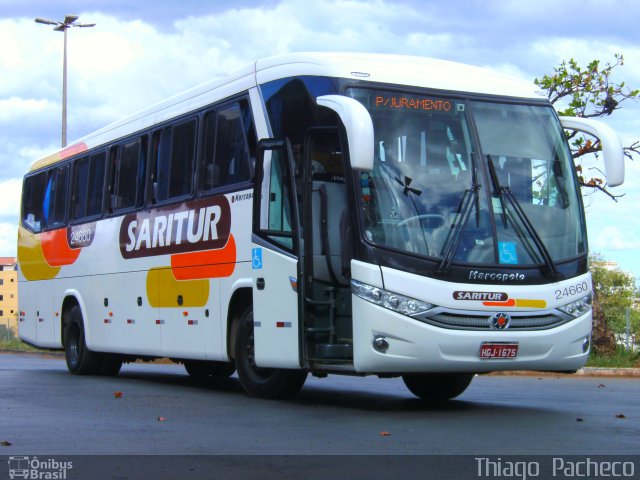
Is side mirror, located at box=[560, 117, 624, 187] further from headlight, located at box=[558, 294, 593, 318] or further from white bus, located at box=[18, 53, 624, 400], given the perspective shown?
headlight, located at box=[558, 294, 593, 318]

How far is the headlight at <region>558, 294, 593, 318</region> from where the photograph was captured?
11.2 metres

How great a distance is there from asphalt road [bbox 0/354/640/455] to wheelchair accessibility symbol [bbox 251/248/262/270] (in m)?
1.47

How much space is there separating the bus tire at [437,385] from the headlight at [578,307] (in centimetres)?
195

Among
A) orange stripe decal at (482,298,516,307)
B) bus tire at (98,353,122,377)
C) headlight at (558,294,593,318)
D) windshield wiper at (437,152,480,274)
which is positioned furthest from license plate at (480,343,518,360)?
bus tire at (98,353,122,377)

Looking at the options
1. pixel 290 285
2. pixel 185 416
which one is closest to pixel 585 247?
pixel 290 285

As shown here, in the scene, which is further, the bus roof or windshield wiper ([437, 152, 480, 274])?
the bus roof

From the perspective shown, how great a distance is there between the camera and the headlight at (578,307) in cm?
1125

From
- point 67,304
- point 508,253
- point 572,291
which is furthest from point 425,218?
point 67,304

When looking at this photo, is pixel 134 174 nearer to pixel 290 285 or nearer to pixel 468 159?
pixel 290 285

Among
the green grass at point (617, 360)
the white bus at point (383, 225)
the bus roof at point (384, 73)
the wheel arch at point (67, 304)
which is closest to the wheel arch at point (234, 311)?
the white bus at point (383, 225)

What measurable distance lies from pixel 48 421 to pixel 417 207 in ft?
12.9

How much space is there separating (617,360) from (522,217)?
10.7 metres

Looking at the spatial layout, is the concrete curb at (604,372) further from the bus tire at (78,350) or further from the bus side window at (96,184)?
the bus side window at (96,184)
